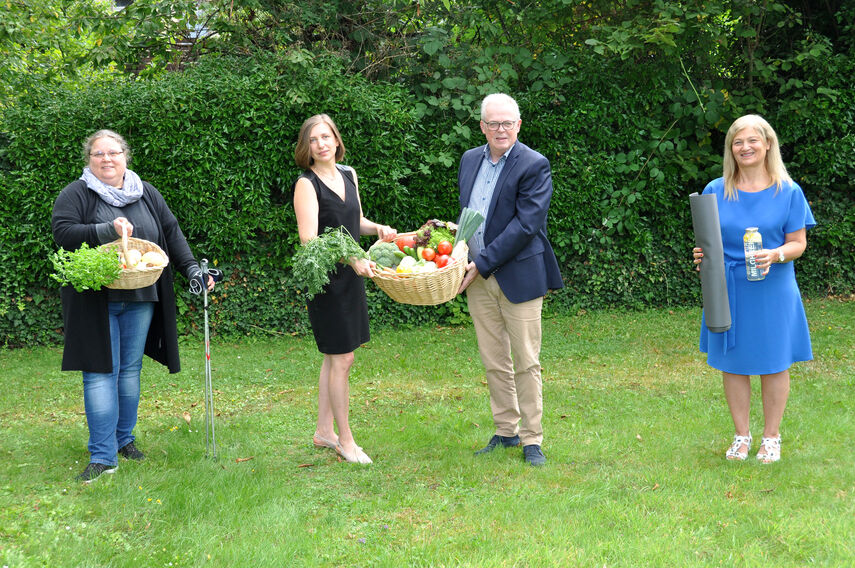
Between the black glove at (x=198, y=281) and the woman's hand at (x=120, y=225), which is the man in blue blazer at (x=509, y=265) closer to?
the black glove at (x=198, y=281)

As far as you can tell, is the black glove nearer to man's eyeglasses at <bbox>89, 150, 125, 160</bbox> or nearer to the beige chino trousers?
man's eyeglasses at <bbox>89, 150, 125, 160</bbox>

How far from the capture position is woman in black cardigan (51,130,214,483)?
4234mm

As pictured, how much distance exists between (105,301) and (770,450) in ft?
12.9

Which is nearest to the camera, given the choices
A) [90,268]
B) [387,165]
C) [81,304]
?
[90,268]

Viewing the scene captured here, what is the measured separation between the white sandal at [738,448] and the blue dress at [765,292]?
1.42ft

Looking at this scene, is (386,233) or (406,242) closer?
(406,242)

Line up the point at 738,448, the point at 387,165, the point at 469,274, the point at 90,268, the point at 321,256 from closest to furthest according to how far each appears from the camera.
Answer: the point at 90,268, the point at 321,256, the point at 469,274, the point at 738,448, the point at 387,165

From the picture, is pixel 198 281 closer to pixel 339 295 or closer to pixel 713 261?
pixel 339 295

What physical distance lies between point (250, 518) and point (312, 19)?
623cm

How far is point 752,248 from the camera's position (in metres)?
4.19

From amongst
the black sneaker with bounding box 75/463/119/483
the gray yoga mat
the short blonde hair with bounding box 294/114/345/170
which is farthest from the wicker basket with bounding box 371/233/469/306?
the black sneaker with bounding box 75/463/119/483

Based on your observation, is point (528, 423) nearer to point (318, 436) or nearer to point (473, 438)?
point (473, 438)

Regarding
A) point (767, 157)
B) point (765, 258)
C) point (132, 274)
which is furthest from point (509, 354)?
point (132, 274)

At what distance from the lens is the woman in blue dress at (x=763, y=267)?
4203 millimetres
